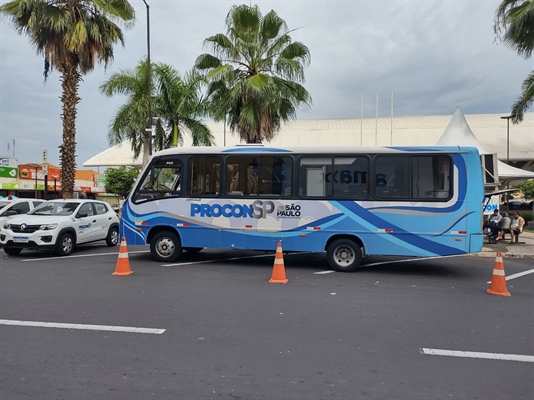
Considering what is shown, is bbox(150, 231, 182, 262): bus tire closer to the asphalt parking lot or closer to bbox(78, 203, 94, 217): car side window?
the asphalt parking lot

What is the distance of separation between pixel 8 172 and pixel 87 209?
2916 centimetres

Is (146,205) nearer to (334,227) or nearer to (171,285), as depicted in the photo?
(171,285)

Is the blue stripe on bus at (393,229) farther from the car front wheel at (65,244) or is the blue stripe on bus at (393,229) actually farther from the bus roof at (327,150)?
the car front wheel at (65,244)

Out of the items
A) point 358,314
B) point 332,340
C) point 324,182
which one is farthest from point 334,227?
point 332,340

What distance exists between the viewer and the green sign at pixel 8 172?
117ft

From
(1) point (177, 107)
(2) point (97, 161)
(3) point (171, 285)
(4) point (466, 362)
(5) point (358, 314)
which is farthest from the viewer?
(2) point (97, 161)

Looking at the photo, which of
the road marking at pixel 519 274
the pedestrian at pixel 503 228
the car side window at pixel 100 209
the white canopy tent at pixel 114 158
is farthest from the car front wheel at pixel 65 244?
the white canopy tent at pixel 114 158

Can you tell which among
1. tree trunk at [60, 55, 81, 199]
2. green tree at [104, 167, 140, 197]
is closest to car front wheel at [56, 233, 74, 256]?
tree trunk at [60, 55, 81, 199]

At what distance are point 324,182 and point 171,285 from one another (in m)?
4.05

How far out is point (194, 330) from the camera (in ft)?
17.3

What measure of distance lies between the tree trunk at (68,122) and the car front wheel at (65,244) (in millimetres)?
6938

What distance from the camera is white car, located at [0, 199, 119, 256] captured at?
36.1ft

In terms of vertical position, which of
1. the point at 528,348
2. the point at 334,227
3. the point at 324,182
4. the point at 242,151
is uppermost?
the point at 242,151

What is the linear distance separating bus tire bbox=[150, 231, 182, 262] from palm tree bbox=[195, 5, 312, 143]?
7177 mm
